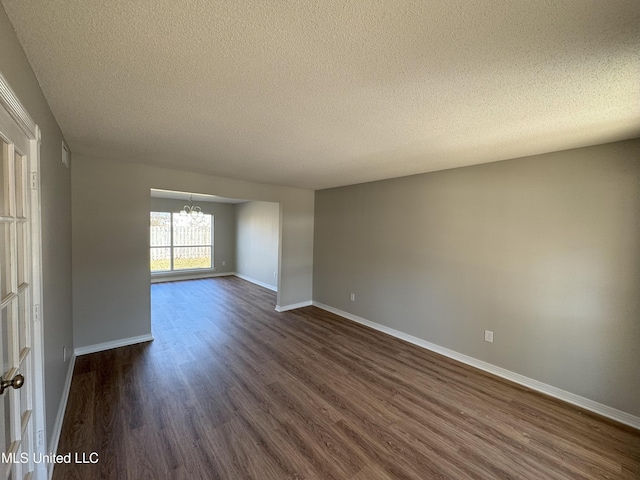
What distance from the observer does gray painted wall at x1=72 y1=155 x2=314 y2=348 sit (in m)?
2.96

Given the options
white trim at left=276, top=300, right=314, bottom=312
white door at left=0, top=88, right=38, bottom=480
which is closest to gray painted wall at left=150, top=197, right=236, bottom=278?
white trim at left=276, top=300, right=314, bottom=312

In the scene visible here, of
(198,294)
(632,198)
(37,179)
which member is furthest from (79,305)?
(632,198)

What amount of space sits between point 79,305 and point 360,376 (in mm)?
3368

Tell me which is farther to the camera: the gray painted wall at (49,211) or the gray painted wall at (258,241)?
the gray painted wall at (258,241)

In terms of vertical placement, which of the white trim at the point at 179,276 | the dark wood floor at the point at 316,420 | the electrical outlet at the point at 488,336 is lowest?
the dark wood floor at the point at 316,420

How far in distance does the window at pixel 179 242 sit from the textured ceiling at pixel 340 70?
548 cm

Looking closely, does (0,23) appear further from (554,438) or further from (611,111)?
(554,438)

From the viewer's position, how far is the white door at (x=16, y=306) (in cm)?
101

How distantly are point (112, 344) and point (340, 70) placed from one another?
13.1 feet

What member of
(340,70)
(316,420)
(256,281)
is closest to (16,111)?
(340,70)

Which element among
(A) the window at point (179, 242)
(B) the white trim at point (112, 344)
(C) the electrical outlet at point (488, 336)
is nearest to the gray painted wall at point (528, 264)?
(C) the electrical outlet at point (488, 336)

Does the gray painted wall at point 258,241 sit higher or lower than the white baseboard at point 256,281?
higher

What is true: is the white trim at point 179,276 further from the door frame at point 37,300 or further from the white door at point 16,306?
the white door at point 16,306

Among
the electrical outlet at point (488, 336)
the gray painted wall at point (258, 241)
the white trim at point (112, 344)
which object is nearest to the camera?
the electrical outlet at point (488, 336)
